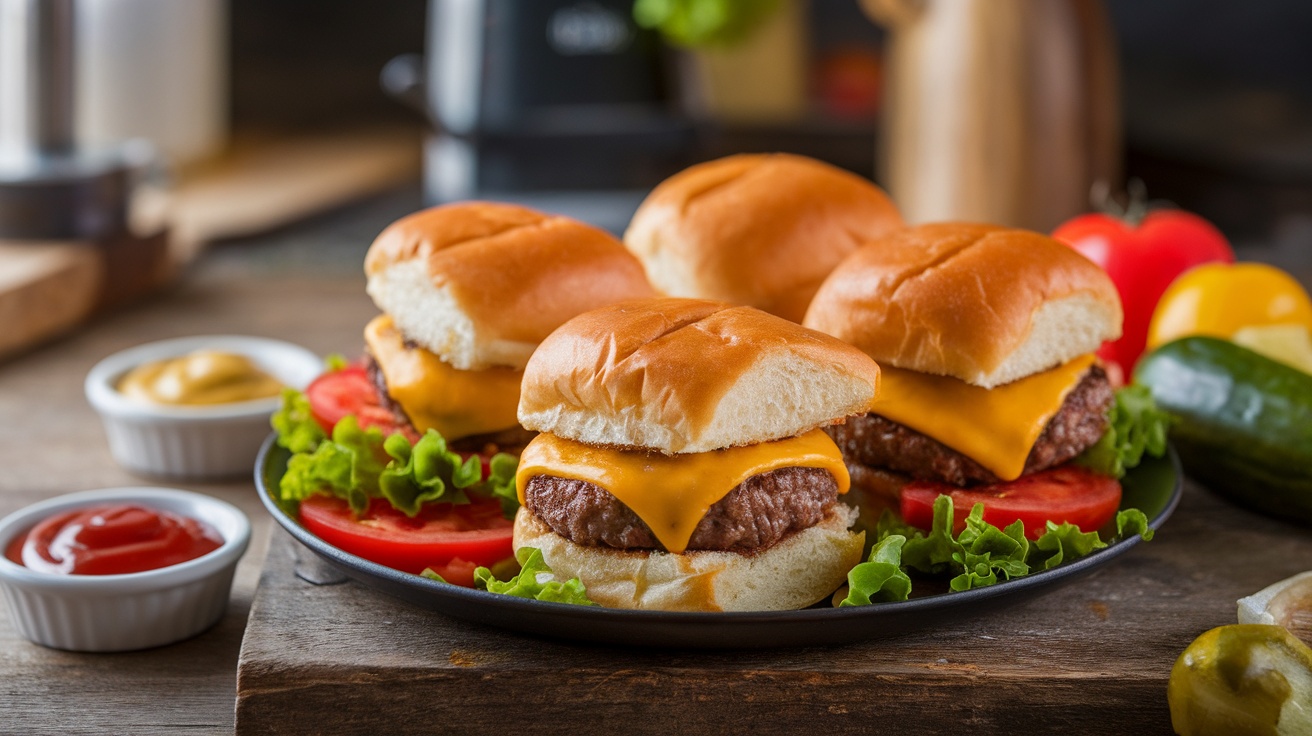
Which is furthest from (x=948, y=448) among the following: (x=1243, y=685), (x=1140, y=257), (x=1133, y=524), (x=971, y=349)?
(x=1140, y=257)

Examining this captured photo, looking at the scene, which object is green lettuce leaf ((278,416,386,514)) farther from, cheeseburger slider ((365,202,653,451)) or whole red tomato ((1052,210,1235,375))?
whole red tomato ((1052,210,1235,375))

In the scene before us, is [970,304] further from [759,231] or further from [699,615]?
[699,615]

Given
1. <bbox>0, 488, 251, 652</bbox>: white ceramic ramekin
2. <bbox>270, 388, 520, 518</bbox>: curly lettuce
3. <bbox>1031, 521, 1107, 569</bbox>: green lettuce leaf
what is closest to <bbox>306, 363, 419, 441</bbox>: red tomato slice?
<bbox>270, 388, 520, 518</bbox>: curly lettuce

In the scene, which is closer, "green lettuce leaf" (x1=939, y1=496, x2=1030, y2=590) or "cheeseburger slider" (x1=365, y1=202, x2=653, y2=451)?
"green lettuce leaf" (x1=939, y1=496, x2=1030, y2=590)

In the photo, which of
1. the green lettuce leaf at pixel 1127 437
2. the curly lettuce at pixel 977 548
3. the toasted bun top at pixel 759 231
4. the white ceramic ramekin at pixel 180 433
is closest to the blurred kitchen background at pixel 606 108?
the white ceramic ramekin at pixel 180 433

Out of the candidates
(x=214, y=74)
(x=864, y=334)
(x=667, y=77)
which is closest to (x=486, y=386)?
(x=864, y=334)

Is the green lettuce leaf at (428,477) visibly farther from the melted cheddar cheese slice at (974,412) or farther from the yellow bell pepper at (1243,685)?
the yellow bell pepper at (1243,685)
